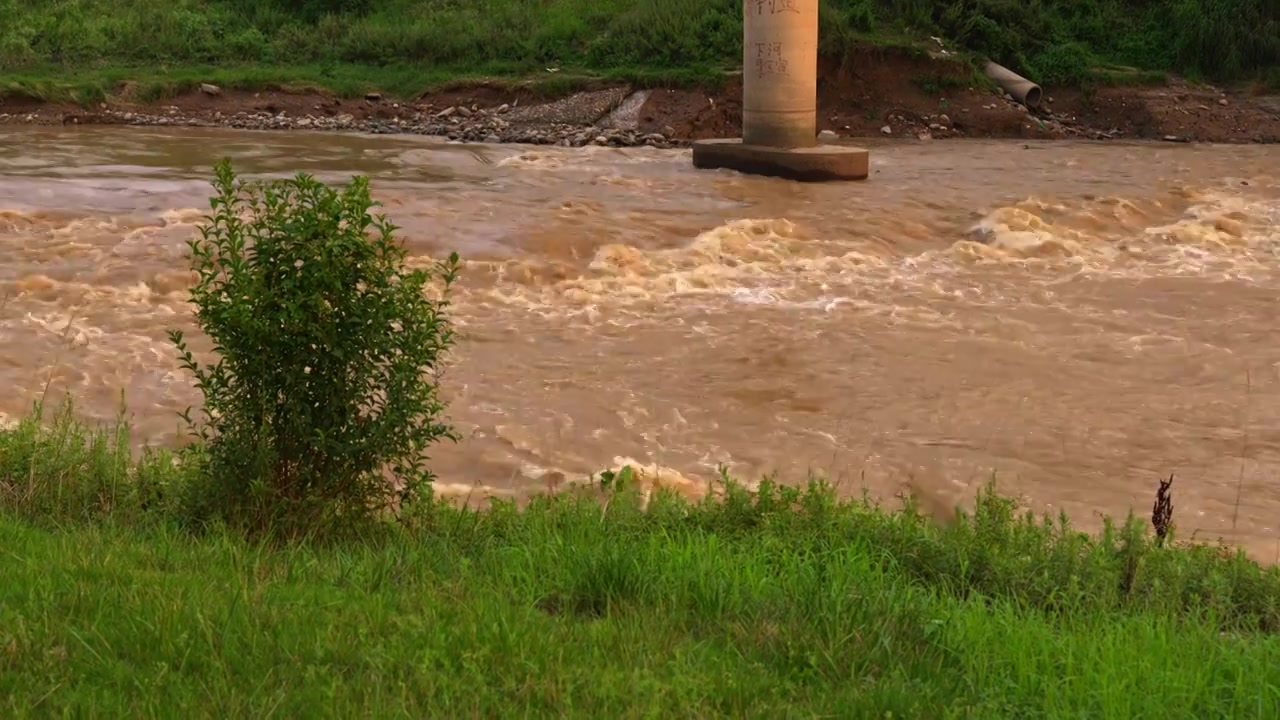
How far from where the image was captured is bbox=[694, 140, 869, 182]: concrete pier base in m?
19.4

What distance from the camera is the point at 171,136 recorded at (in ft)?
81.6

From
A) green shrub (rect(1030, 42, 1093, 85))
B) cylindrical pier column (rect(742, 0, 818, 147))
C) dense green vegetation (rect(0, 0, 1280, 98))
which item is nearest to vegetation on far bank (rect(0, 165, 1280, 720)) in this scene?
cylindrical pier column (rect(742, 0, 818, 147))

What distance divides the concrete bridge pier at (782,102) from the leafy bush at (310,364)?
14.2 m

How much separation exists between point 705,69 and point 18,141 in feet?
42.1

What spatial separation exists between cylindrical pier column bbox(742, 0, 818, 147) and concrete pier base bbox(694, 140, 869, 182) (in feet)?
0.95

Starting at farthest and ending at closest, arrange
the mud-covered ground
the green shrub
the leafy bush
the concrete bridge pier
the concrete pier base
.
→ the green shrub < the mud-covered ground < the concrete bridge pier < the concrete pier base < the leafy bush

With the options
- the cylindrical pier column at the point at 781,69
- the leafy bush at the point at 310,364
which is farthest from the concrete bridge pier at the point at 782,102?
the leafy bush at the point at 310,364

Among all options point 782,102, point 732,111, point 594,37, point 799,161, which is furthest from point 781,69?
point 594,37

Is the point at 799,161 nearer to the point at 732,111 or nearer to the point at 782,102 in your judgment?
the point at 782,102

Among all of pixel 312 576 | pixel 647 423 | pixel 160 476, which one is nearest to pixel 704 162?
pixel 647 423

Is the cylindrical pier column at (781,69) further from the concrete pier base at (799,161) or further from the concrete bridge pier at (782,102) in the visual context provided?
the concrete pier base at (799,161)

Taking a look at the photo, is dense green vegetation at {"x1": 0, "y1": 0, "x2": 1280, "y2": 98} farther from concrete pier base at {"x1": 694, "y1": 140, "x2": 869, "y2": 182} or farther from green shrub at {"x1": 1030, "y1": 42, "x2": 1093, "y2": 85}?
concrete pier base at {"x1": 694, "y1": 140, "x2": 869, "y2": 182}

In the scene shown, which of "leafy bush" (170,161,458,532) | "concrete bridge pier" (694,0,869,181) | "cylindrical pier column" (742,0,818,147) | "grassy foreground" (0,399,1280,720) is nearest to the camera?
"grassy foreground" (0,399,1280,720)

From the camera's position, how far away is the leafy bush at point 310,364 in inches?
223
